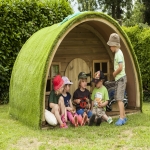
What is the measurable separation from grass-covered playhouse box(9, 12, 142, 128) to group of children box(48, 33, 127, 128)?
0.43 m

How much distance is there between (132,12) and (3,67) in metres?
27.6

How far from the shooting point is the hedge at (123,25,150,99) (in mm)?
10016

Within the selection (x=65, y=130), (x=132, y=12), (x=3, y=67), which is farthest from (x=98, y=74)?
(x=132, y=12)

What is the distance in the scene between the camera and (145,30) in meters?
10.3

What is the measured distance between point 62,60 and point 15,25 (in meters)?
2.47

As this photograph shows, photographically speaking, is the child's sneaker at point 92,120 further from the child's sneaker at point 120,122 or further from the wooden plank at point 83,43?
the wooden plank at point 83,43

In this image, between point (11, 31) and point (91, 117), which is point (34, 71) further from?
point (11, 31)

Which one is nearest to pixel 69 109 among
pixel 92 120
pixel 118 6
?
pixel 92 120

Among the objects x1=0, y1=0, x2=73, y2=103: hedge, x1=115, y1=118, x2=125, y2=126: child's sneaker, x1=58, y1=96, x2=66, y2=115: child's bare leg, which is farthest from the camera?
x1=0, y1=0, x2=73, y2=103: hedge

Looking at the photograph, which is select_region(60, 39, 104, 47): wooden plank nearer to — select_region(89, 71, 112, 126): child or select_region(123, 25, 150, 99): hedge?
select_region(89, 71, 112, 126): child

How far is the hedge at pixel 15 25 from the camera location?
9312mm

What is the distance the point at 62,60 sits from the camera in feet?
25.8

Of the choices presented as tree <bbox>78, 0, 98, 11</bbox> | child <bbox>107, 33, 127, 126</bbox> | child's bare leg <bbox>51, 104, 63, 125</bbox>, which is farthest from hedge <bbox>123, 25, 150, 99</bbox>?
tree <bbox>78, 0, 98, 11</bbox>

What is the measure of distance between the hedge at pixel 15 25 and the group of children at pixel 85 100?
2.90 m
